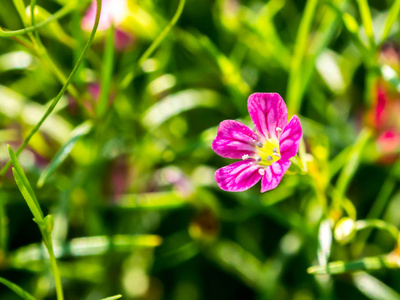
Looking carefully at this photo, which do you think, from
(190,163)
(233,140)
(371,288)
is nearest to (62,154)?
(233,140)

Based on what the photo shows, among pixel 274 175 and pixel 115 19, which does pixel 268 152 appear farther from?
pixel 115 19

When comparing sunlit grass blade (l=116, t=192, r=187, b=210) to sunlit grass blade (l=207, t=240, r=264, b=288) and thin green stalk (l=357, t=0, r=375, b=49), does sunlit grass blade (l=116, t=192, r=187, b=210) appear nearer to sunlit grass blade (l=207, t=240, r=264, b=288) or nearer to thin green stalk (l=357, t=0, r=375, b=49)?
sunlit grass blade (l=207, t=240, r=264, b=288)

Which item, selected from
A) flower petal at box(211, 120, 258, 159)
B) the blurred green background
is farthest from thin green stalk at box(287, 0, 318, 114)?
flower petal at box(211, 120, 258, 159)

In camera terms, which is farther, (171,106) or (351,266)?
(171,106)

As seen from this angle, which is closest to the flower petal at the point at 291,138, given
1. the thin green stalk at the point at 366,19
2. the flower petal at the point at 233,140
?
the flower petal at the point at 233,140

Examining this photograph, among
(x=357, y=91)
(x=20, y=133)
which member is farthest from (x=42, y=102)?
(x=357, y=91)

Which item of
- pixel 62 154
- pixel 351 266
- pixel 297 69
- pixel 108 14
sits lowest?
pixel 351 266
